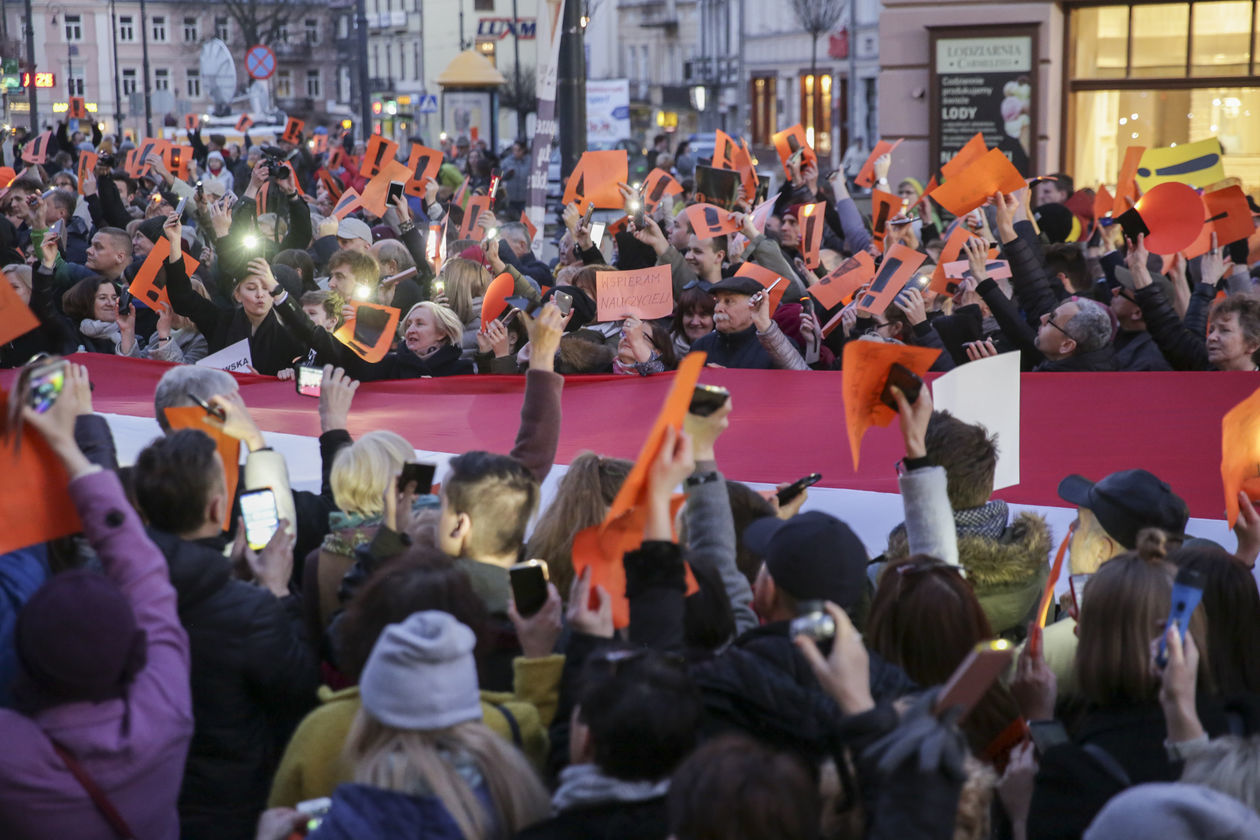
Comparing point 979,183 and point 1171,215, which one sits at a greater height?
point 979,183

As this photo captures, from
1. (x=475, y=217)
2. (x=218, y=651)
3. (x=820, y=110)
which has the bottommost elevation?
(x=218, y=651)

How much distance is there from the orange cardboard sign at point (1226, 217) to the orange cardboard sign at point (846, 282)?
59.8 inches

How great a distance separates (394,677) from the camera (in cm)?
242

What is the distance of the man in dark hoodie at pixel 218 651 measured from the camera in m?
2.98

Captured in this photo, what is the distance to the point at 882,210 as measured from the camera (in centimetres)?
880

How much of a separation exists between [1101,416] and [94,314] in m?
5.08

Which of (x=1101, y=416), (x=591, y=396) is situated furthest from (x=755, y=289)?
(x=1101, y=416)

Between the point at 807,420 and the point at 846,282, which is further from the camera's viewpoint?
the point at 846,282

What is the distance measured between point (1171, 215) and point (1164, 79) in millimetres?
8549

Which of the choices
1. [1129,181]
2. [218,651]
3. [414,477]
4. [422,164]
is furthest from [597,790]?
[422,164]

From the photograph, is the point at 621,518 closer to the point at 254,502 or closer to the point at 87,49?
the point at 254,502

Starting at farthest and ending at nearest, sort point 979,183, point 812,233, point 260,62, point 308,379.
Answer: point 260,62, point 812,233, point 979,183, point 308,379

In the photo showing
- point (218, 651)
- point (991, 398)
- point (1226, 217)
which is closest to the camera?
point (218, 651)

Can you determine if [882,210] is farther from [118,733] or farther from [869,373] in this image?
[118,733]
